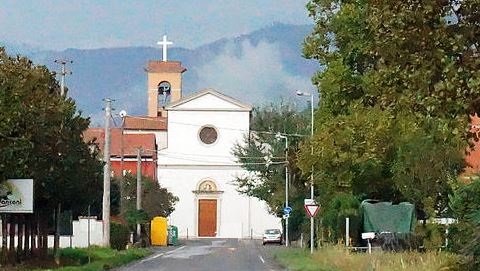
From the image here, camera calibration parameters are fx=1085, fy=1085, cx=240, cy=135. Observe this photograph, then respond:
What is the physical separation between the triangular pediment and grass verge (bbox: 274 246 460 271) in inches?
2349

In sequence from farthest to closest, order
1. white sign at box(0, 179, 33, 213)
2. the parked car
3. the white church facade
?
the white church facade < the parked car < white sign at box(0, 179, 33, 213)

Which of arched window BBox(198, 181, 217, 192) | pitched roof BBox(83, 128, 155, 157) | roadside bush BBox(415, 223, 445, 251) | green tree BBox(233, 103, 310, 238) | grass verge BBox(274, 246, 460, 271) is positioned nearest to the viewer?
grass verge BBox(274, 246, 460, 271)

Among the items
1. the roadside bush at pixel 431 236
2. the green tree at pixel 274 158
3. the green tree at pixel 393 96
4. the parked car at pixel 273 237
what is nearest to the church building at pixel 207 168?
the green tree at pixel 274 158

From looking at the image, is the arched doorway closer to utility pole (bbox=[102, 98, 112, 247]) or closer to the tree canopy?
utility pole (bbox=[102, 98, 112, 247])

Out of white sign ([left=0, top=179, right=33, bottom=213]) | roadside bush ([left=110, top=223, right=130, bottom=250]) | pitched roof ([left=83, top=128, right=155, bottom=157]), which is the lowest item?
roadside bush ([left=110, top=223, right=130, bottom=250])

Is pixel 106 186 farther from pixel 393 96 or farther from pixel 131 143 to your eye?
pixel 131 143

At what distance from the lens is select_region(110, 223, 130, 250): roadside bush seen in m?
59.5

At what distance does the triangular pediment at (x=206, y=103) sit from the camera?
10744 centimetres

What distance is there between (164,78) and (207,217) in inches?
812

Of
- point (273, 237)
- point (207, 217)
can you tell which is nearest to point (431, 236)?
point (273, 237)

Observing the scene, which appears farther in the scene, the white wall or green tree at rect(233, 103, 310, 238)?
the white wall

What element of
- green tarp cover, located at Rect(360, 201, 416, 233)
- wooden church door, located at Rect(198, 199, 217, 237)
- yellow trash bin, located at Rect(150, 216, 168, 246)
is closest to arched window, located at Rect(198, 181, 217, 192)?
wooden church door, located at Rect(198, 199, 217, 237)

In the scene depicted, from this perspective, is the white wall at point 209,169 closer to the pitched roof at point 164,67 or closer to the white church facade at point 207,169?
the white church facade at point 207,169

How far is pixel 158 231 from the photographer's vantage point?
8088 cm
